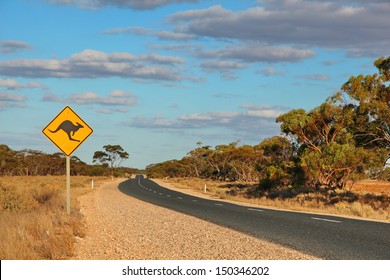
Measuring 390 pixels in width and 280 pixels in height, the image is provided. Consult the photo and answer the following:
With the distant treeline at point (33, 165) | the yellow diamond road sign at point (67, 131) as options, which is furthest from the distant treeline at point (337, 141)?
the distant treeline at point (33, 165)

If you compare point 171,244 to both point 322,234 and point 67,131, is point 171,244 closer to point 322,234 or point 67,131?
point 322,234

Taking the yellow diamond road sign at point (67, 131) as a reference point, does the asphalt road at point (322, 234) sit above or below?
below

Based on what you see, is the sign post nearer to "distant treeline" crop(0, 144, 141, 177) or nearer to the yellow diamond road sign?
the yellow diamond road sign

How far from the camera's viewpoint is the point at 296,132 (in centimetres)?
3584

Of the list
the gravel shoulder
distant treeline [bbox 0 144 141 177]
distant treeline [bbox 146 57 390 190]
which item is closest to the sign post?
the gravel shoulder

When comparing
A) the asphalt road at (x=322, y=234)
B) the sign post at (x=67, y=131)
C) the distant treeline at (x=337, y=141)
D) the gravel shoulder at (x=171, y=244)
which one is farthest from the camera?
the distant treeline at (x=337, y=141)

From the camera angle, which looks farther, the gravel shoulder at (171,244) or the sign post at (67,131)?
the sign post at (67,131)

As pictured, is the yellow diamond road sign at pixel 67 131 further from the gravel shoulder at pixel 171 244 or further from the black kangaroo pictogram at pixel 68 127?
the gravel shoulder at pixel 171 244

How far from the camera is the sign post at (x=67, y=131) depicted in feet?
50.9

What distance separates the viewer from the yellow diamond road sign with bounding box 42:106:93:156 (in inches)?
Result: 611

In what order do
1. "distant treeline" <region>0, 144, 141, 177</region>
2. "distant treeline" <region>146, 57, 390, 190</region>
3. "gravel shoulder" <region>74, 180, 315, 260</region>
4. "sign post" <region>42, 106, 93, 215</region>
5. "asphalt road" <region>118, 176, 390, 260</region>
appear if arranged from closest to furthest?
"gravel shoulder" <region>74, 180, 315, 260</region>, "asphalt road" <region>118, 176, 390, 260</region>, "sign post" <region>42, 106, 93, 215</region>, "distant treeline" <region>146, 57, 390, 190</region>, "distant treeline" <region>0, 144, 141, 177</region>

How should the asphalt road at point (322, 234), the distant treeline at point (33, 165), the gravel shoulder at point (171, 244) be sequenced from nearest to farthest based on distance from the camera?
the gravel shoulder at point (171, 244)
the asphalt road at point (322, 234)
the distant treeline at point (33, 165)
